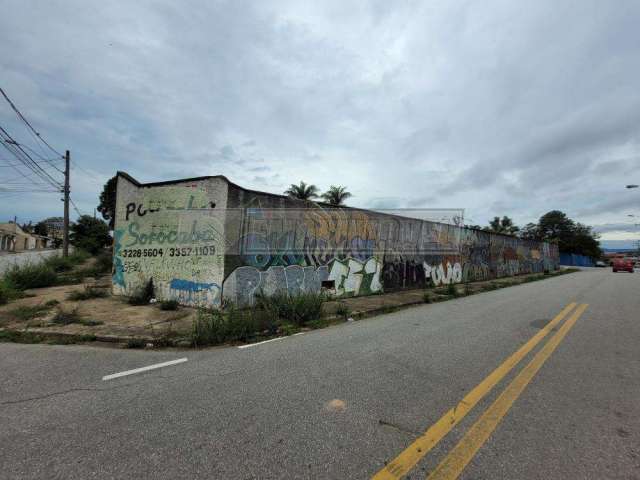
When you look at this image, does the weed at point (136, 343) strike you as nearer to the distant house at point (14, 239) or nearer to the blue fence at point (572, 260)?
the distant house at point (14, 239)

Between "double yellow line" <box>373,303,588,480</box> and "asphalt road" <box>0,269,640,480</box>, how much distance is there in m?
0.02

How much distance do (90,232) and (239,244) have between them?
39910 mm

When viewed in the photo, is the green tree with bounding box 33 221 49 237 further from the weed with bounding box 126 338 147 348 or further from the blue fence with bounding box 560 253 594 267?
the blue fence with bounding box 560 253 594 267

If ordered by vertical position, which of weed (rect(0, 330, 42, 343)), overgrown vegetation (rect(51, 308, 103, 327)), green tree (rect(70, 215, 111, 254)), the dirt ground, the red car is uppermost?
green tree (rect(70, 215, 111, 254))

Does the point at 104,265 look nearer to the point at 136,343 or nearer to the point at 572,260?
the point at 136,343

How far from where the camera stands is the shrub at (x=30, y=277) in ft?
36.7

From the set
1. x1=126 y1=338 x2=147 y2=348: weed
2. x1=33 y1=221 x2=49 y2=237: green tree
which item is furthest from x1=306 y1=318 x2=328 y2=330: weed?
x1=33 y1=221 x2=49 y2=237: green tree

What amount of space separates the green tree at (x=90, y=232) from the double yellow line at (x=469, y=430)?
43508mm

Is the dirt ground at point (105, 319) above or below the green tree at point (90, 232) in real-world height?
below

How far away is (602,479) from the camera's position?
80.8 inches

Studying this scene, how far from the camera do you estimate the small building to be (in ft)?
28.5

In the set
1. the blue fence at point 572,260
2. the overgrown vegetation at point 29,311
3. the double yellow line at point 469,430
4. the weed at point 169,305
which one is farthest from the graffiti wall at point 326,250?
the blue fence at point 572,260

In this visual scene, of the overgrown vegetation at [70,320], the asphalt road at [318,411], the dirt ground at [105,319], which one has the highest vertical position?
the asphalt road at [318,411]

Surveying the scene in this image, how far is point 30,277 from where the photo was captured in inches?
458
